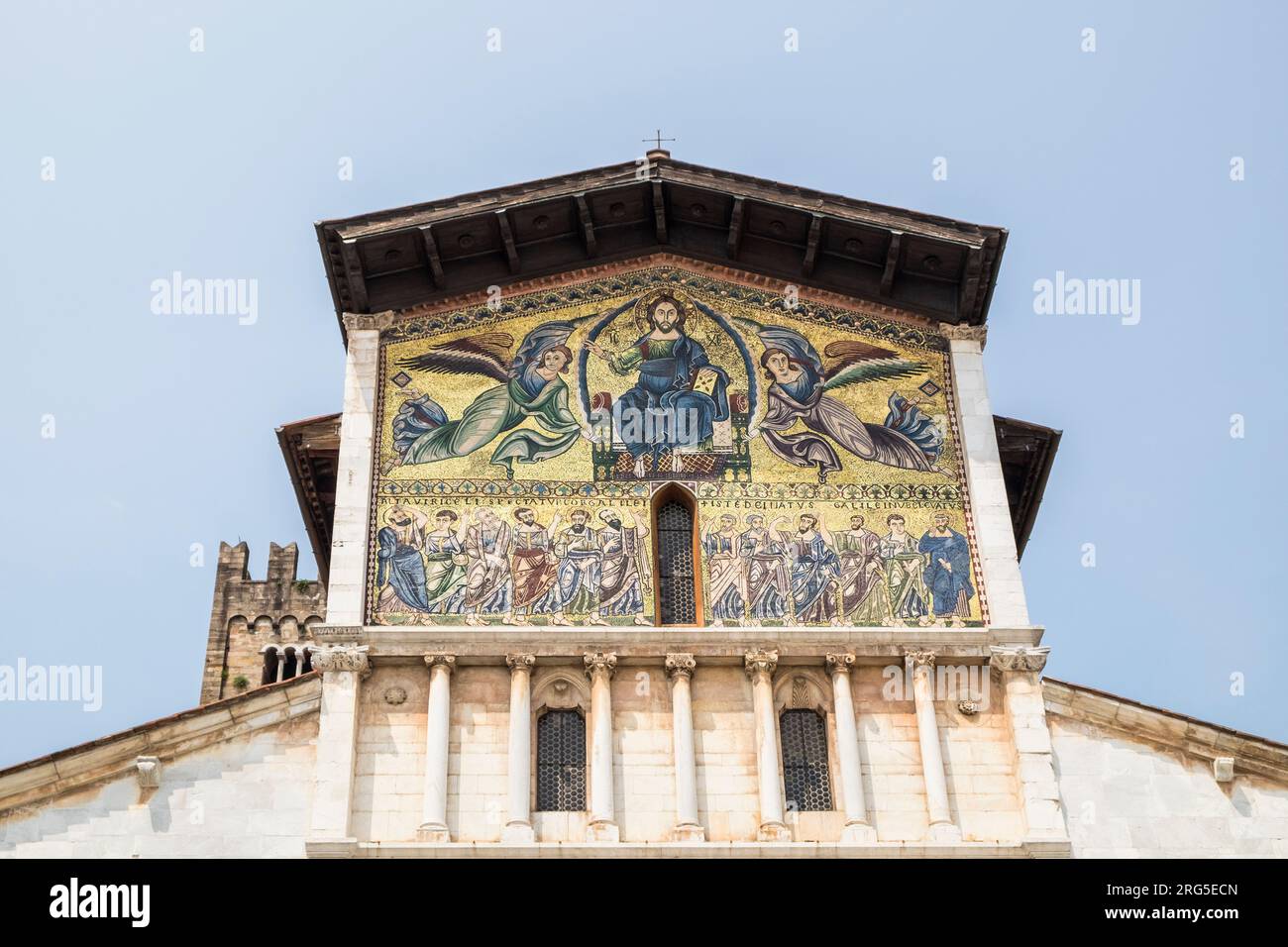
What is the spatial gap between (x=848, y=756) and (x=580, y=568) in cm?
370

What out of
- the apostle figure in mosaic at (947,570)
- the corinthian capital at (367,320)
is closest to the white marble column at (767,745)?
the apostle figure in mosaic at (947,570)

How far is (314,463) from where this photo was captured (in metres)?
26.3

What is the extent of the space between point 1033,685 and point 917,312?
17.6 feet

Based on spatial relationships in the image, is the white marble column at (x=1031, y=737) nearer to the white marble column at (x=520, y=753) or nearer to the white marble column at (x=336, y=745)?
the white marble column at (x=520, y=753)

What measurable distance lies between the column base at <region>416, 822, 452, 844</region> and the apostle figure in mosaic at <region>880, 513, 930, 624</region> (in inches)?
218

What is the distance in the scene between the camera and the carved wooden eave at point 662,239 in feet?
84.4

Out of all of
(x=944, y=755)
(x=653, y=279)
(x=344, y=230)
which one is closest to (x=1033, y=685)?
(x=944, y=755)

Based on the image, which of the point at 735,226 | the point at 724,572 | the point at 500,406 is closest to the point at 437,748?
the point at 724,572

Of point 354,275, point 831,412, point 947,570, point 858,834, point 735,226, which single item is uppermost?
point 735,226

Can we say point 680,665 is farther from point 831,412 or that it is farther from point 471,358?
point 471,358

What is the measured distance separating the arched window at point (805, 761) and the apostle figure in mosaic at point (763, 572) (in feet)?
3.88

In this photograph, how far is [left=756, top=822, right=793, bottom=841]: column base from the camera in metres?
21.8

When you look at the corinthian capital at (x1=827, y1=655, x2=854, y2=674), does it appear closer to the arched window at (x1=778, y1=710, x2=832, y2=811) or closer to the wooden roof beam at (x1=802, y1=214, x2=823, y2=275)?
the arched window at (x1=778, y1=710, x2=832, y2=811)

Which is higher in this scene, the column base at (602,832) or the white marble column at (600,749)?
the white marble column at (600,749)
